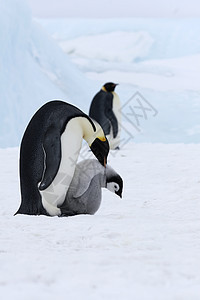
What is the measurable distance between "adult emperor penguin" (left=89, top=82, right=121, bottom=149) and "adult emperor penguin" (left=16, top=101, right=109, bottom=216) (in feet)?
7.50

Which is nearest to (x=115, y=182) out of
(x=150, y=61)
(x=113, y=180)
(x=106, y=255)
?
(x=113, y=180)

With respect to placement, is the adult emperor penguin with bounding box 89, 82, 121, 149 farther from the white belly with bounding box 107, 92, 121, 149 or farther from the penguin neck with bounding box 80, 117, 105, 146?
the penguin neck with bounding box 80, 117, 105, 146

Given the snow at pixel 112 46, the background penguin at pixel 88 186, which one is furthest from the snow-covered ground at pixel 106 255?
the snow at pixel 112 46

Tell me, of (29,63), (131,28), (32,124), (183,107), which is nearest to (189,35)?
(131,28)

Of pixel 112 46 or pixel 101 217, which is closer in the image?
pixel 101 217

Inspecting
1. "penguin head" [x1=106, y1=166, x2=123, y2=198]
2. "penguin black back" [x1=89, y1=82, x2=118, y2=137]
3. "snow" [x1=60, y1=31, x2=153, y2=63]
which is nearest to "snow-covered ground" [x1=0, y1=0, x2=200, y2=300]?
"penguin head" [x1=106, y1=166, x2=123, y2=198]

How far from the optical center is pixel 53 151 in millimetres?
1495

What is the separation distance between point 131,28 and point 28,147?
13.0 m

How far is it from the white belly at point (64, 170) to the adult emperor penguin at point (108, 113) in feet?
7.58

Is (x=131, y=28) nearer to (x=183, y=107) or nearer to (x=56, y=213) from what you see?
(x=183, y=107)

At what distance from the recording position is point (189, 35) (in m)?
12.2

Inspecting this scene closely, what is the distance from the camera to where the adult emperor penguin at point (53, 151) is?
151 centimetres

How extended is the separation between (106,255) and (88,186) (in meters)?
0.58

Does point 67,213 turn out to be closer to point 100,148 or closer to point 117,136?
point 100,148
